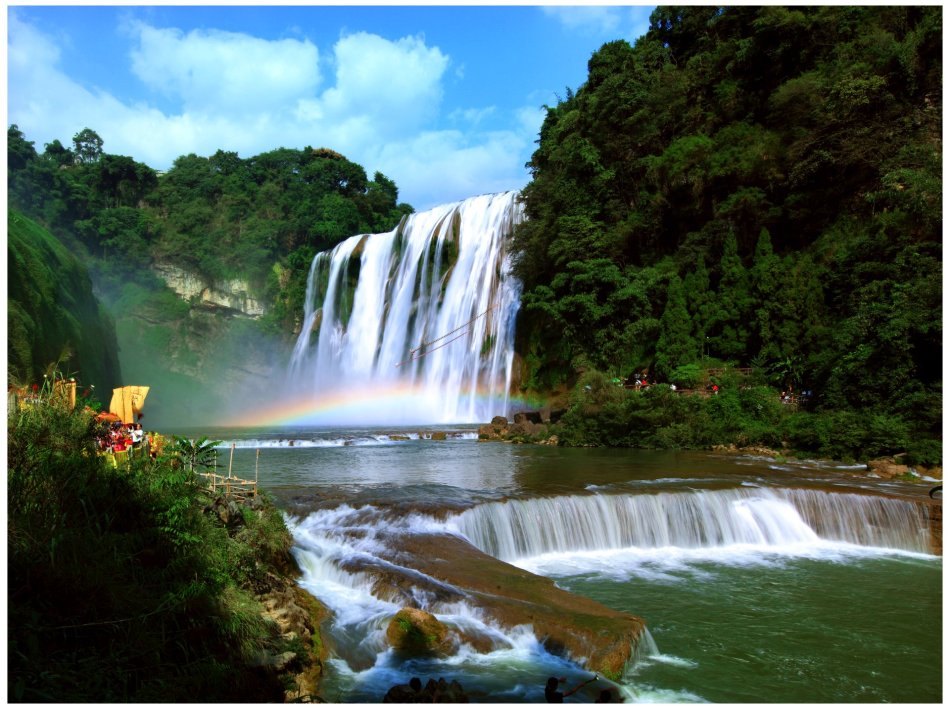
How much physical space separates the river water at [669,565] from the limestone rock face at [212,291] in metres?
34.5

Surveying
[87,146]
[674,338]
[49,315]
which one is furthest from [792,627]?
[87,146]

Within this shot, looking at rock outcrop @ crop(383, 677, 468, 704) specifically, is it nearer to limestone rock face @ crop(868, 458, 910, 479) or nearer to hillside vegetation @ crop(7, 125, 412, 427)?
limestone rock face @ crop(868, 458, 910, 479)

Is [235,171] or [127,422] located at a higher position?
[235,171]

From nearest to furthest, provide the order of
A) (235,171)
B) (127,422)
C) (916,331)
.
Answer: (127,422) → (916,331) → (235,171)

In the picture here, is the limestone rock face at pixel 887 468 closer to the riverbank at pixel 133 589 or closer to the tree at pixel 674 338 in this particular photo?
the tree at pixel 674 338

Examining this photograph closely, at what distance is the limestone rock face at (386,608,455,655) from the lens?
5719mm

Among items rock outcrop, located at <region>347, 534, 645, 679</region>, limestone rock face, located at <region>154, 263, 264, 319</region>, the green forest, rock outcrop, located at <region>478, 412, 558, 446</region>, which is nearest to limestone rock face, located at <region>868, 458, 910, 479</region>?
the green forest

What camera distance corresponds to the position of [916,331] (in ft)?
49.4

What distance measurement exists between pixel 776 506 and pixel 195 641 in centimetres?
927

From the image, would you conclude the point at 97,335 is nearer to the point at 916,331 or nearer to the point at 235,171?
the point at 916,331

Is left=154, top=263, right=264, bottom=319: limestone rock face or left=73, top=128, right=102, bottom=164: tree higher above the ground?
left=73, top=128, right=102, bottom=164: tree

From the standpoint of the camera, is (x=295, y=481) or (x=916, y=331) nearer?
(x=295, y=481)

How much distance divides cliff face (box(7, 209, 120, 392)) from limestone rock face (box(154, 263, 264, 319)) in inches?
718

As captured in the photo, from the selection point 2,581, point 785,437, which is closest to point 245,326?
point 785,437
